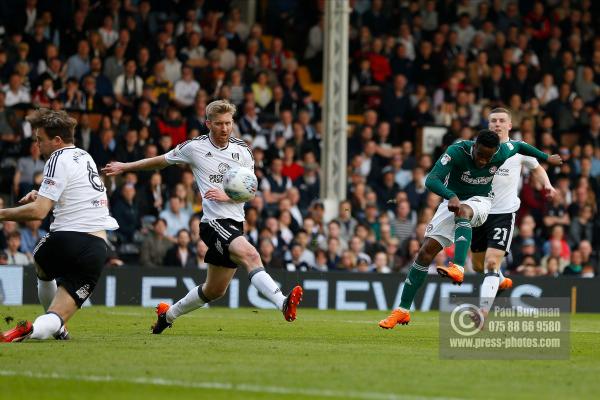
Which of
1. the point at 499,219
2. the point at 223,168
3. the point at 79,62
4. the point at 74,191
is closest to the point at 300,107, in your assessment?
the point at 79,62

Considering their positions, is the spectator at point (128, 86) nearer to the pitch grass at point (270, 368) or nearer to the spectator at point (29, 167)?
the spectator at point (29, 167)

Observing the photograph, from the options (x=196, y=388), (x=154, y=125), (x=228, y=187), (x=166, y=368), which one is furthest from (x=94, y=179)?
(x=154, y=125)

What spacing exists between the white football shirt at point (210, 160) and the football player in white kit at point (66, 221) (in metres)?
1.28

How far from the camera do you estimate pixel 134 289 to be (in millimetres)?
19812

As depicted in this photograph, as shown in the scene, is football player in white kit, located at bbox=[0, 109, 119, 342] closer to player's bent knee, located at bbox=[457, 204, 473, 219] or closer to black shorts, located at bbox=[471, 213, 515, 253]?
player's bent knee, located at bbox=[457, 204, 473, 219]

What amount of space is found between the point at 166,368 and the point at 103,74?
46.8 ft

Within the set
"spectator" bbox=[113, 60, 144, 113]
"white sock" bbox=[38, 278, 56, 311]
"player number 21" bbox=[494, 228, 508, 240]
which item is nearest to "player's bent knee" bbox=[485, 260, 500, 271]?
"player number 21" bbox=[494, 228, 508, 240]

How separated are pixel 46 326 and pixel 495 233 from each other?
5.93 meters

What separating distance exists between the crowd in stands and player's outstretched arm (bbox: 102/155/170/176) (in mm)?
8139

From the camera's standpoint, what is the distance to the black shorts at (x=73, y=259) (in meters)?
10.9

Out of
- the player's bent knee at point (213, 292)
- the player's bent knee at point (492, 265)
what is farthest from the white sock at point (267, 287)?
the player's bent knee at point (492, 265)

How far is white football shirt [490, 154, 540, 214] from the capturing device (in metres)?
14.6

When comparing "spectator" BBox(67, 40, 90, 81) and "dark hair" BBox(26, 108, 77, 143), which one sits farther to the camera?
"spectator" BBox(67, 40, 90, 81)

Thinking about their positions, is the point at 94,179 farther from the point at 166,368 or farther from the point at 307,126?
the point at 307,126
